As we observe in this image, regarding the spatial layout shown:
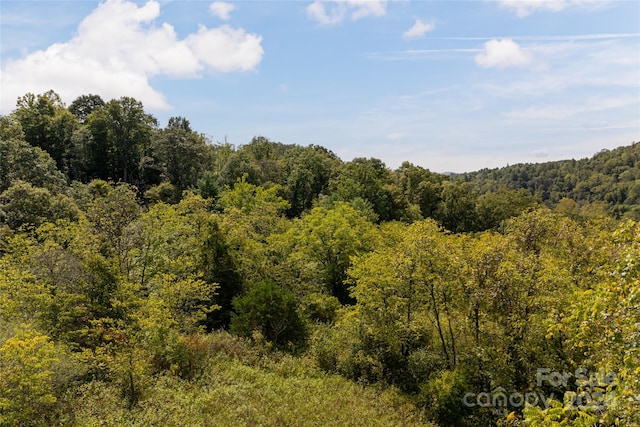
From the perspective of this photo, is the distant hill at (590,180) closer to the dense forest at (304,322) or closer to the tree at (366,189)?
the tree at (366,189)

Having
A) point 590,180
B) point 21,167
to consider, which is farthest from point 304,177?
point 590,180

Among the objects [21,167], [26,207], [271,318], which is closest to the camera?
[271,318]

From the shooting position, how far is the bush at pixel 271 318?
19.1 meters

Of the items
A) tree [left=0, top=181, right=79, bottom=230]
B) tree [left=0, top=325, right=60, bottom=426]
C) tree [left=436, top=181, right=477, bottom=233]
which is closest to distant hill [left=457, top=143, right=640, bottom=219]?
tree [left=436, top=181, right=477, bottom=233]

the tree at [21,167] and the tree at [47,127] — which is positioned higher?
the tree at [47,127]

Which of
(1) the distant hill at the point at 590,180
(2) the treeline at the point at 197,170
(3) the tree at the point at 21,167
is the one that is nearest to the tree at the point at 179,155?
(2) the treeline at the point at 197,170

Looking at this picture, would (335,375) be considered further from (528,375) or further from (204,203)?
(204,203)

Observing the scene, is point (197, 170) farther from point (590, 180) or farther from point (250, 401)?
point (590, 180)

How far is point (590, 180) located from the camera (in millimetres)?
118812

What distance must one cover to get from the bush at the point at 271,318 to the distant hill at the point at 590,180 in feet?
253

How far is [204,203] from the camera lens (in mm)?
24406

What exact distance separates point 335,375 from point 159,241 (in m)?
11.9

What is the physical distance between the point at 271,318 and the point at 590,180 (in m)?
133

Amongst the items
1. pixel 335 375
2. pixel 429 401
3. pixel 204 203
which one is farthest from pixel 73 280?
pixel 429 401
